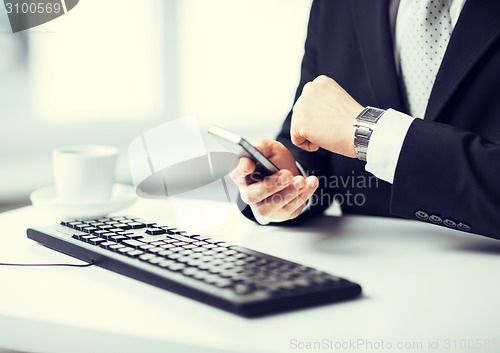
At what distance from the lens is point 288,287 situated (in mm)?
741

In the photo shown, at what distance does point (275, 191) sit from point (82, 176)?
1.07 ft

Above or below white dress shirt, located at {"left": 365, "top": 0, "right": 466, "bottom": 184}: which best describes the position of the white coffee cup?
below

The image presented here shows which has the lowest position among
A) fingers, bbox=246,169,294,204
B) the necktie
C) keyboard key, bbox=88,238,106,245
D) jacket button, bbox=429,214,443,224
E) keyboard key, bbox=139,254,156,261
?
jacket button, bbox=429,214,443,224

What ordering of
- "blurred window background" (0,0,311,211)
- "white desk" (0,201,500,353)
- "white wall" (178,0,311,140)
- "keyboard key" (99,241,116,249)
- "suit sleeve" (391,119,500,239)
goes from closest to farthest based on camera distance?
"white desk" (0,201,500,353), "keyboard key" (99,241,116,249), "suit sleeve" (391,119,500,239), "blurred window background" (0,0,311,211), "white wall" (178,0,311,140)

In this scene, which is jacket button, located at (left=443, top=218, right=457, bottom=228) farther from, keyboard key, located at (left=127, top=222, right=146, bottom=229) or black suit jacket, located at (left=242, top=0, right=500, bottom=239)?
keyboard key, located at (left=127, top=222, right=146, bottom=229)

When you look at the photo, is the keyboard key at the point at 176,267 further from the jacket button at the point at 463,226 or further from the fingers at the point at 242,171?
the jacket button at the point at 463,226

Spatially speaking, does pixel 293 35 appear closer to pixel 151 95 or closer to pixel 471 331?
pixel 151 95

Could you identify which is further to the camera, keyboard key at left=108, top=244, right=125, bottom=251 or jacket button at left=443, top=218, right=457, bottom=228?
jacket button at left=443, top=218, right=457, bottom=228

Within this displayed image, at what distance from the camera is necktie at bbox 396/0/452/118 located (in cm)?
128

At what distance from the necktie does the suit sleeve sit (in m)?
0.30

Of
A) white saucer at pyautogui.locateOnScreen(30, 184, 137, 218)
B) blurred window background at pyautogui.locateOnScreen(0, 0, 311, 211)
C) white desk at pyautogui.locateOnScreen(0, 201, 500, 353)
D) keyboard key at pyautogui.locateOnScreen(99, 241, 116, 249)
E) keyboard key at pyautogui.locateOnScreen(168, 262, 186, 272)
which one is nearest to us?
white desk at pyautogui.locateOnScreen(0, 201, 500, 353)

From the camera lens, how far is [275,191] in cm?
109

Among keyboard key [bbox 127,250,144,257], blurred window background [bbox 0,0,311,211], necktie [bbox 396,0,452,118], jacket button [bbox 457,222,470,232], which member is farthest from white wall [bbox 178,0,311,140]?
keyboard key [bbox 127,250,144,257]

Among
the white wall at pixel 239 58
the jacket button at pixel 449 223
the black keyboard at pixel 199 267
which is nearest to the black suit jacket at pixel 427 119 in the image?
the jacket button at pixel 449 223
